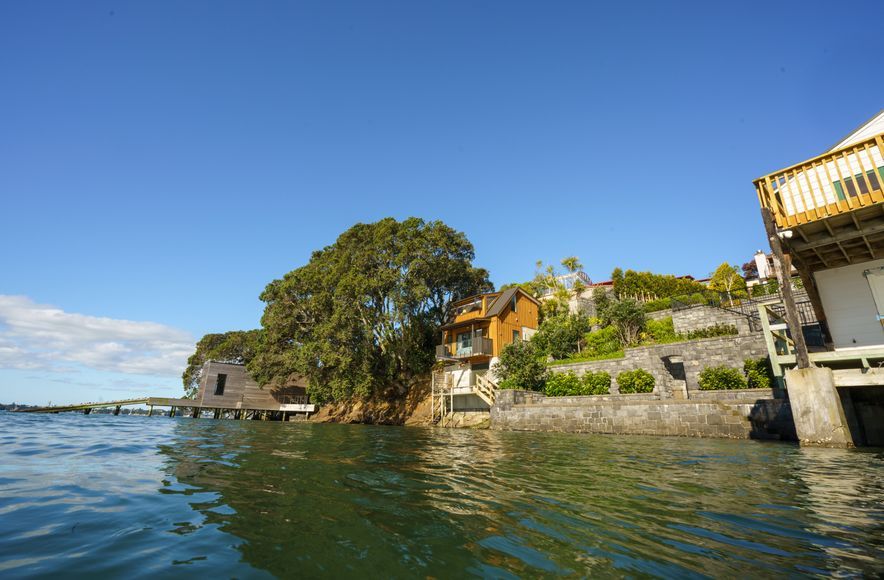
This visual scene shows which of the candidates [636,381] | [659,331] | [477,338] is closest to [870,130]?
[636,381]

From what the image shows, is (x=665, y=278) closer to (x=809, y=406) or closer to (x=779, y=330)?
(x=779, y=330)

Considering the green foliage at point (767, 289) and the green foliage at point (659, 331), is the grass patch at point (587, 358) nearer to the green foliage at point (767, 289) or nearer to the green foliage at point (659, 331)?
the green foliage at point (659, 331)

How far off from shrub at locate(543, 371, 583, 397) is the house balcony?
11.9 meters

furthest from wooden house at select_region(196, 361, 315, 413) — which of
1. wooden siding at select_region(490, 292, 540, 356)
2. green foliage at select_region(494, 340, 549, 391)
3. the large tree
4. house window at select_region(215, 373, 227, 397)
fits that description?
green foliage at select_region(494, 340, 549, 391)

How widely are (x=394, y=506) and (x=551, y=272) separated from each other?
46528mm

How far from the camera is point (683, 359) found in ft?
59.2

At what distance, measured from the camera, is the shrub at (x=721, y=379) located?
15.8 metres

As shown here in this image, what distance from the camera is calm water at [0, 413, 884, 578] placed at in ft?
8.59

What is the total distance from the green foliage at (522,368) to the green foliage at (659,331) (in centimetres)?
674

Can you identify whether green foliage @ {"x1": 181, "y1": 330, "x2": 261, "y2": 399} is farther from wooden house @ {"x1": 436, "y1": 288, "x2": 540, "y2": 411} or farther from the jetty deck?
wooden house @ {"x1": 436, "y1": 288, "x2": 540, "y2": 411}

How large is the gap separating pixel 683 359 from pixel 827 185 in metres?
9.68

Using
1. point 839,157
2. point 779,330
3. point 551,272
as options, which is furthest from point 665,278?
point 839,157

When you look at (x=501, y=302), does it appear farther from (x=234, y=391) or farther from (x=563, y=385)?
(x=234, y=391)

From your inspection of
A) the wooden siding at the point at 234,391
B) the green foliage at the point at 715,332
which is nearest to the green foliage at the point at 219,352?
the wooden siding at the point at 234,391
